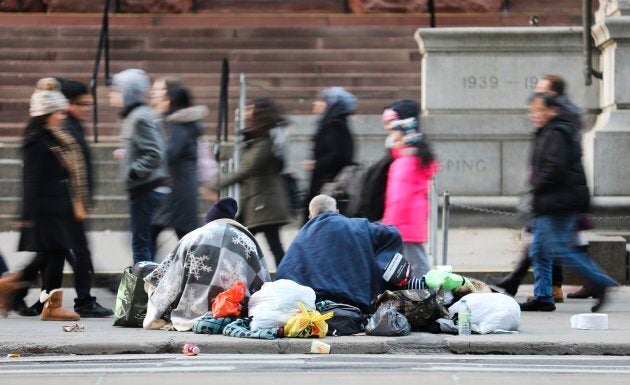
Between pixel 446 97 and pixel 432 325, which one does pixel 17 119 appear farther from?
pixel 432 325

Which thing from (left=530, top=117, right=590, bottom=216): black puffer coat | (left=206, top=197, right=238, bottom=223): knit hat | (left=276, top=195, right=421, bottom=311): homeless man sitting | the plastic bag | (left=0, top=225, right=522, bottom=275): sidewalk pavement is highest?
(left=530, top=117, right=590, bottom=216): black puffer coat

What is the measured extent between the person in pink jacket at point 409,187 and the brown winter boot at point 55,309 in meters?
2.44

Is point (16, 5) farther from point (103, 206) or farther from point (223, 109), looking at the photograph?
point (103, 206)

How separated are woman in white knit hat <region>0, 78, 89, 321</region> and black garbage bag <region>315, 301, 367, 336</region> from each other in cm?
198

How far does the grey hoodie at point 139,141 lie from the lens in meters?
11.7

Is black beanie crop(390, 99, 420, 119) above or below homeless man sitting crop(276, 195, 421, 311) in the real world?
above

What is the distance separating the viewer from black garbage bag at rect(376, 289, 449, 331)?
10.3 metres

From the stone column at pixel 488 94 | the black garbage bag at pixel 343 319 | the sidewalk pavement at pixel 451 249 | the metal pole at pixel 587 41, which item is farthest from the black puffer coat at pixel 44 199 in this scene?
the metal pole at pixel 587 41

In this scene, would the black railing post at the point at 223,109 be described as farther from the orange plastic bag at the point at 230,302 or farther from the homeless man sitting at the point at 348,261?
the orange plastic bag at the point at 230,302

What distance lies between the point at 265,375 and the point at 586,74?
31.5ft

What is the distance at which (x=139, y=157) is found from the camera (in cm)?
1180

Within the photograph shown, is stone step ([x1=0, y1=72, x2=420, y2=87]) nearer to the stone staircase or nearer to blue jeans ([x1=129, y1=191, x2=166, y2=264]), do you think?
the stone staircase

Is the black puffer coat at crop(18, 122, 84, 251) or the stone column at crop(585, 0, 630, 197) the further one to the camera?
the stone column at crop(585, 0, 630, 197)

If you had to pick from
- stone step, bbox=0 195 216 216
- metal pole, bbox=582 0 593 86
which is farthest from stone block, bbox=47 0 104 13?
metal pole, bbox=582 0 593 86
